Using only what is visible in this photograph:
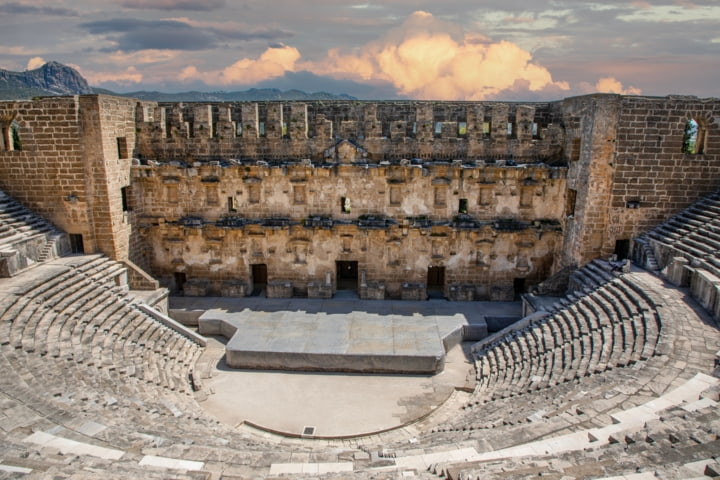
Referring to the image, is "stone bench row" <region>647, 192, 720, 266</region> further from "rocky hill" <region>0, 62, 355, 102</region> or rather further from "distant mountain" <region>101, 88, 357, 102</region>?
"rocky hill" <region>0, 62, 355, 102</region>

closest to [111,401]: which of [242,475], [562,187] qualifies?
[242,475]

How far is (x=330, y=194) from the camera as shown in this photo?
19812 millimetres

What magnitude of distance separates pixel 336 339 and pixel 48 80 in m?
62.4

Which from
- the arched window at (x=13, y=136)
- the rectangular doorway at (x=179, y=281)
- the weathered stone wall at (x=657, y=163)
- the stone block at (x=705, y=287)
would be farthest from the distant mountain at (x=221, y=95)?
the stone block at (x=705, y=287)

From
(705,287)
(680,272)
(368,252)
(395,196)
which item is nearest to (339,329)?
(368,252)

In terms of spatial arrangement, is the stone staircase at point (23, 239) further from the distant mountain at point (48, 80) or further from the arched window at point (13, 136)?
the distant mountain at point (48, 80)

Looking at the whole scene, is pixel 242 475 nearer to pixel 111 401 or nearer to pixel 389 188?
pixel 111 401

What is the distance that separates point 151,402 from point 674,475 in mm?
10659

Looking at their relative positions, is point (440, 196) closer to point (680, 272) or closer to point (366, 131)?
point (366, 131)

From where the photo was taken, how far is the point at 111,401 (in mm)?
11055

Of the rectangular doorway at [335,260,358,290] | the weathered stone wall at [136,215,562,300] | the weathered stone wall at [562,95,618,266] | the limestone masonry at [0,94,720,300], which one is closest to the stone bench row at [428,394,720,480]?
the weathered stone wall at [562,95,618,266]

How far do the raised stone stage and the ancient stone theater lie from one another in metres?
0.18

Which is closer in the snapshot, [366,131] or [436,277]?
[366,131]

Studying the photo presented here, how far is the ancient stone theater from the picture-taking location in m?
9.27
